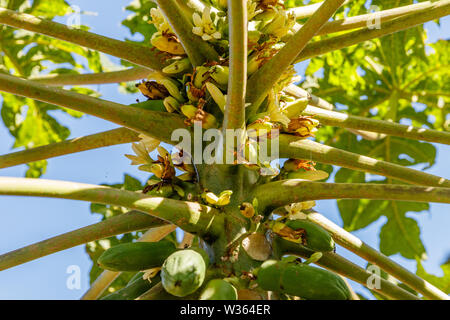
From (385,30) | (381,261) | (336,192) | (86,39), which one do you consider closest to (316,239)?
(336,192)

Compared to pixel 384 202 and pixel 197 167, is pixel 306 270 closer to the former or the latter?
pixel 197 167

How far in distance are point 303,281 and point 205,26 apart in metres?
1.25

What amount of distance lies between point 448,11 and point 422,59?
186 cm

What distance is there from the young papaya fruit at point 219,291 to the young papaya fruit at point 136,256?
9.8 inches

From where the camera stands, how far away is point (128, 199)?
1769 millimetres

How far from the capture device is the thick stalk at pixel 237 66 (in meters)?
1.85

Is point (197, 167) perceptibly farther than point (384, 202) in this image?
No

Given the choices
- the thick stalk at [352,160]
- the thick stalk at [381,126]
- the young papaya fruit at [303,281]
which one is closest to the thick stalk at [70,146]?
the thick stalk at [352,160]

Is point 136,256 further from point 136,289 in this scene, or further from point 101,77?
point 101,77

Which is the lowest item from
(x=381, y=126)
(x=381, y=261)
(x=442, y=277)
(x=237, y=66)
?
(x=442, y=277)

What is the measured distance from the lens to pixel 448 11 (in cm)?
257

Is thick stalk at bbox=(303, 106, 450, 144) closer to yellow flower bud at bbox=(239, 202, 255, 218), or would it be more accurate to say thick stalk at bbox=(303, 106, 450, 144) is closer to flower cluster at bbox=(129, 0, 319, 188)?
flower cluster at bbox=(129, 0, 319, 188)

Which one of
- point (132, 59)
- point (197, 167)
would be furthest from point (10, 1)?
point (197, 167)

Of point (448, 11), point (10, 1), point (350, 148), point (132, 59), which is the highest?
point (10, 1)
